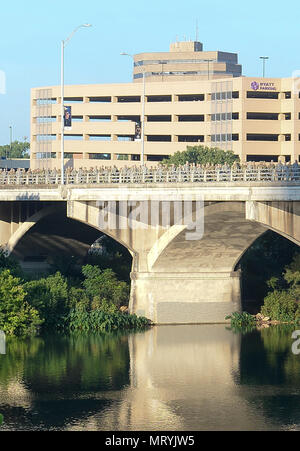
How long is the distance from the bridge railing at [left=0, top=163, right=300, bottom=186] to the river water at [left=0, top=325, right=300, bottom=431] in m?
10.4

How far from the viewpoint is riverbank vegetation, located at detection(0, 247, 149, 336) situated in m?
66.0

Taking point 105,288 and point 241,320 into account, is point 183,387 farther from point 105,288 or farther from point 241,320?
point 105,288

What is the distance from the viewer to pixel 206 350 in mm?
61844

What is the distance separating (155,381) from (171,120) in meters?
101

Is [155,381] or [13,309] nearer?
[155,381]

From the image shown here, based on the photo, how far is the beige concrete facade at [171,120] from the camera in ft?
468

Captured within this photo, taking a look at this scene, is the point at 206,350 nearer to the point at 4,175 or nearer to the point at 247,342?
the point at 247,342

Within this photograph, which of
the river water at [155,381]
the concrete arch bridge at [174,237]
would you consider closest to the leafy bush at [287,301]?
the concrete arch bridge at [174,237]

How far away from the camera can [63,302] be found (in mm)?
72625

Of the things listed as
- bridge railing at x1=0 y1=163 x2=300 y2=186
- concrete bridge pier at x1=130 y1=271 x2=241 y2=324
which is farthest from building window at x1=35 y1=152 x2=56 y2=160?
concrete bridge pier at x1=130 y1=271 x2=241 y2=324

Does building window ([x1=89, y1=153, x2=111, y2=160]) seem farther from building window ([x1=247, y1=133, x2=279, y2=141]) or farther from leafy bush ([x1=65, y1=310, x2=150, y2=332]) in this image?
leafy bush ([x1=65, y1=310, x2=150, y2=332])

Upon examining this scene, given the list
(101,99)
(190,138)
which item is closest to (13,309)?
(190,138)

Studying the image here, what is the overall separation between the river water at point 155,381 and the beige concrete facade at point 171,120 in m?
75.9

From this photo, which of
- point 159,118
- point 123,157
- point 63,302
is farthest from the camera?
point 123,157
